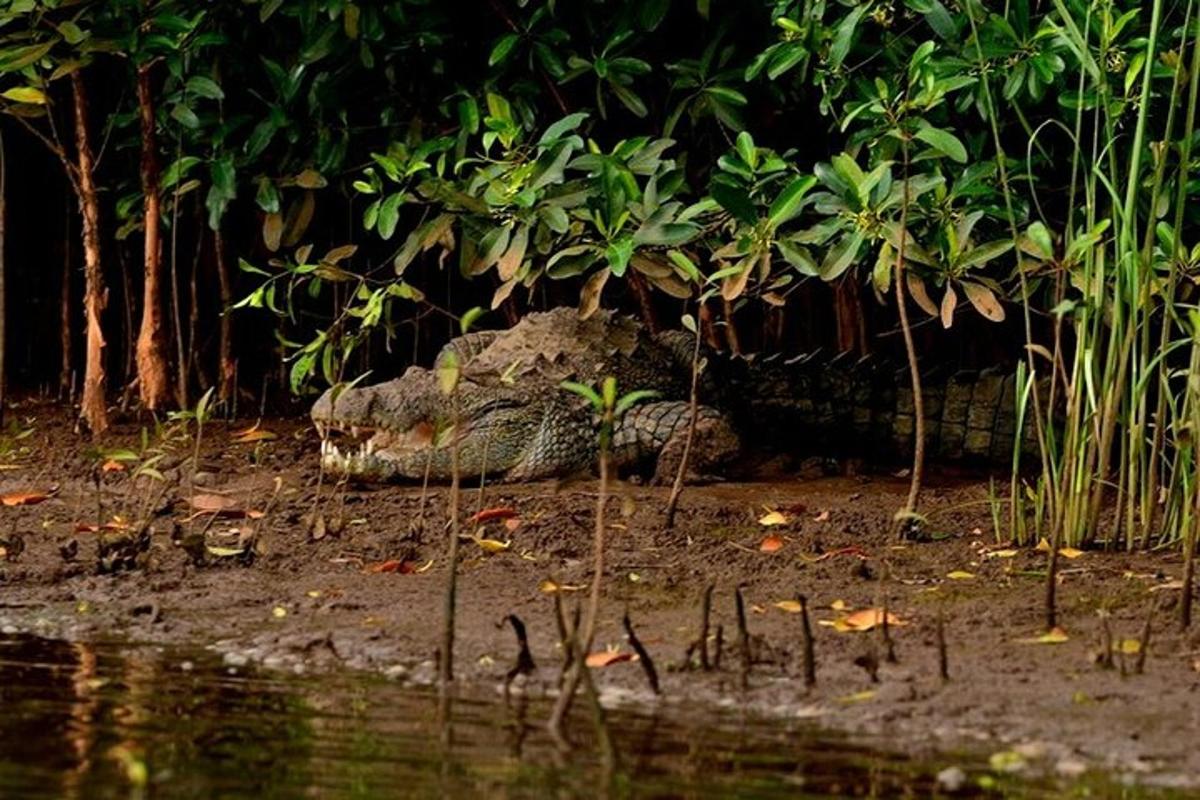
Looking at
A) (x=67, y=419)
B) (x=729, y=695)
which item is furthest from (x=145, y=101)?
(x=729, y=695)

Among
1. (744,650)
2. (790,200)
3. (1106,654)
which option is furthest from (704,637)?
(790,200)

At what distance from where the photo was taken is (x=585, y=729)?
4039 mm

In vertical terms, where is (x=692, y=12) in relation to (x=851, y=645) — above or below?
above

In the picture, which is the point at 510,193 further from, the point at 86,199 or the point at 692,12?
the point at 86,199

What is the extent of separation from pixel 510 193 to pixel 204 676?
3.04 meters

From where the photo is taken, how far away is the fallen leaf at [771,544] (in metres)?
6.26

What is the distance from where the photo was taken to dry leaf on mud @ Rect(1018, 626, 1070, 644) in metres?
4.93

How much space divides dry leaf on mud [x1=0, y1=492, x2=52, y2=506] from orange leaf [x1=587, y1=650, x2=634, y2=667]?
312 cm

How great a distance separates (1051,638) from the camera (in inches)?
195

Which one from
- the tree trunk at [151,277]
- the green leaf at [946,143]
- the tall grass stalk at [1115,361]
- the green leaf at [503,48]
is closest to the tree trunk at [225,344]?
the tree trunk at [151,277]

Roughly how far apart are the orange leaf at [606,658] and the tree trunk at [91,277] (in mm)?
4419

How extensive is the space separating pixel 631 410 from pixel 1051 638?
10.6 ft

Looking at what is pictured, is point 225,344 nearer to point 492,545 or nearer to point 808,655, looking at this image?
point 492,545

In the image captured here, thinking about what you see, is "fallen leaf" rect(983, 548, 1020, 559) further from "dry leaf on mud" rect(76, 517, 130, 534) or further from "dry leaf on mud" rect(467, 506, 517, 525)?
"dry leaf on mud" rect(76, 517, 130, 534)
